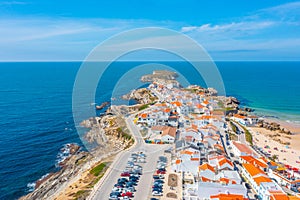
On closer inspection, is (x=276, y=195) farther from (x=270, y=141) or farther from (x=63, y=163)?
(x=63, y=163)

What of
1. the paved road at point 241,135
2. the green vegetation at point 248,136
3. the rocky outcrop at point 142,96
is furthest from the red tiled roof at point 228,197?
the rocky outcrop at point 142,96

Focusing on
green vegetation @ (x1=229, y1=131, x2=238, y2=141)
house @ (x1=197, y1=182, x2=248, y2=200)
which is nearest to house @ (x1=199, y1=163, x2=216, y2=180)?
house @ (x1=197, y1=182, x2=248, y2=200)

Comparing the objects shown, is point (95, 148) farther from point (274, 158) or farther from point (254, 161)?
point (274, 158)

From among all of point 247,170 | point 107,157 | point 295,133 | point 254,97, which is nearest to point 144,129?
point 107,157

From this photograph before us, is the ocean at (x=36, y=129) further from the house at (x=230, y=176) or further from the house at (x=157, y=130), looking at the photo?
the house at (x=230, y=176)

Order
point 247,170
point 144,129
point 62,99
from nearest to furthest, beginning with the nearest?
1. point 247,170
2. point 144,129
3. point 62,99

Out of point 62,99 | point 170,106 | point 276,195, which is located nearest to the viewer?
point 276,195

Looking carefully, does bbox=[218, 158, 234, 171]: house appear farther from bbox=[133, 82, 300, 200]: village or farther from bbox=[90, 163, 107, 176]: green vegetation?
bbox=[90, 163, 107, 176]: green vegetation
